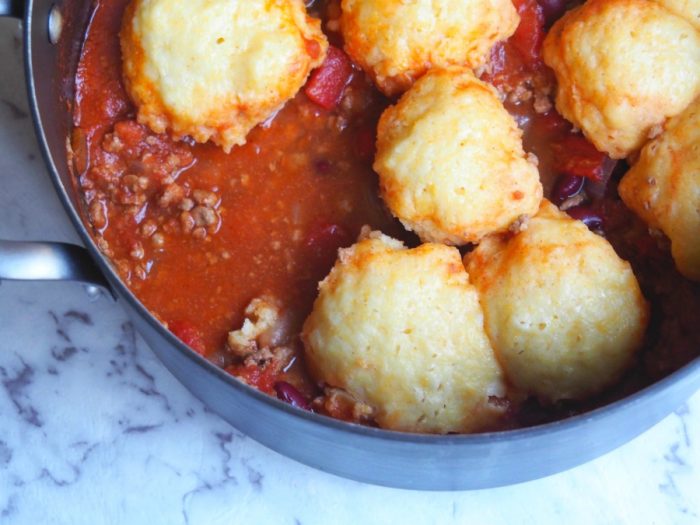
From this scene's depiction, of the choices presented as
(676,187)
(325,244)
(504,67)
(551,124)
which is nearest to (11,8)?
(325,244)

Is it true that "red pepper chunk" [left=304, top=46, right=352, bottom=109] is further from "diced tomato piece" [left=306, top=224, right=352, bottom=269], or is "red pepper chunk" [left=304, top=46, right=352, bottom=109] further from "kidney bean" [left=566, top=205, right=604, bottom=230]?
"kidney bean" [left=566, top=205, right=604, bottom=230]

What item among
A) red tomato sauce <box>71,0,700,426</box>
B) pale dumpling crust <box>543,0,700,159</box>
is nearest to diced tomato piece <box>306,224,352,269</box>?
red tomato sauce <box>71,0,700,426</box>

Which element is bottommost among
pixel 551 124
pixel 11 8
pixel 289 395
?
pixel 289 395

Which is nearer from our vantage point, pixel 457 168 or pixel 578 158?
pixel 457 168

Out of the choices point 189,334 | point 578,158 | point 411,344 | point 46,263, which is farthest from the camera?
point 578,158

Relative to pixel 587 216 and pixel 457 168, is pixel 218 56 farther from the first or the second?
pixel 587 216
